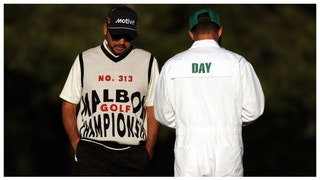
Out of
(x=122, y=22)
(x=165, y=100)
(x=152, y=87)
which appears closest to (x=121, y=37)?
(x=122, y=22)

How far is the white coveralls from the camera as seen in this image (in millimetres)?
7340

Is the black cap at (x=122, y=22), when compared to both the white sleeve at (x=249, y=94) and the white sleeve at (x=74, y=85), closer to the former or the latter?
the white sleeve at (x=74, y=85)

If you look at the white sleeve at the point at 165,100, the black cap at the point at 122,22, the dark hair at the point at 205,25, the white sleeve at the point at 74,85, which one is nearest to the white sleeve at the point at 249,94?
the dark hair at the point at 205,25

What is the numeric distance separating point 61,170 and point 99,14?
21.3ft

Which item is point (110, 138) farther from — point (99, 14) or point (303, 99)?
point (303, 99)

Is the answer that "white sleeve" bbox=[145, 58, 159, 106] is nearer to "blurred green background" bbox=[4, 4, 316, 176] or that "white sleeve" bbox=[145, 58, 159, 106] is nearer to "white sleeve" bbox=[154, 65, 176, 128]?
"white sleeve" bbox=[154, 65, 176, 128]

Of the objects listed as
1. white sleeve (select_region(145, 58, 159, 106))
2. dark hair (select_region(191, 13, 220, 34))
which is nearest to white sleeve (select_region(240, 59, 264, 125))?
dark hair (select_region(191, 13, 220, 34))

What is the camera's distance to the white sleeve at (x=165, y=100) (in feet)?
24.7

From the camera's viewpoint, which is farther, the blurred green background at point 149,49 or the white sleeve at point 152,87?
the blurred green background at point 149,49

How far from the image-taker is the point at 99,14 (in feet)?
58.4

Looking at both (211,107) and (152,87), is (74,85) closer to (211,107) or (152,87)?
(152,87)

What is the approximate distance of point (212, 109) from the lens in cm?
736

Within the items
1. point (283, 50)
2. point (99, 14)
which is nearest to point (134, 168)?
point (99, 14)

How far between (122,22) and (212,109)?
4.04 ft
